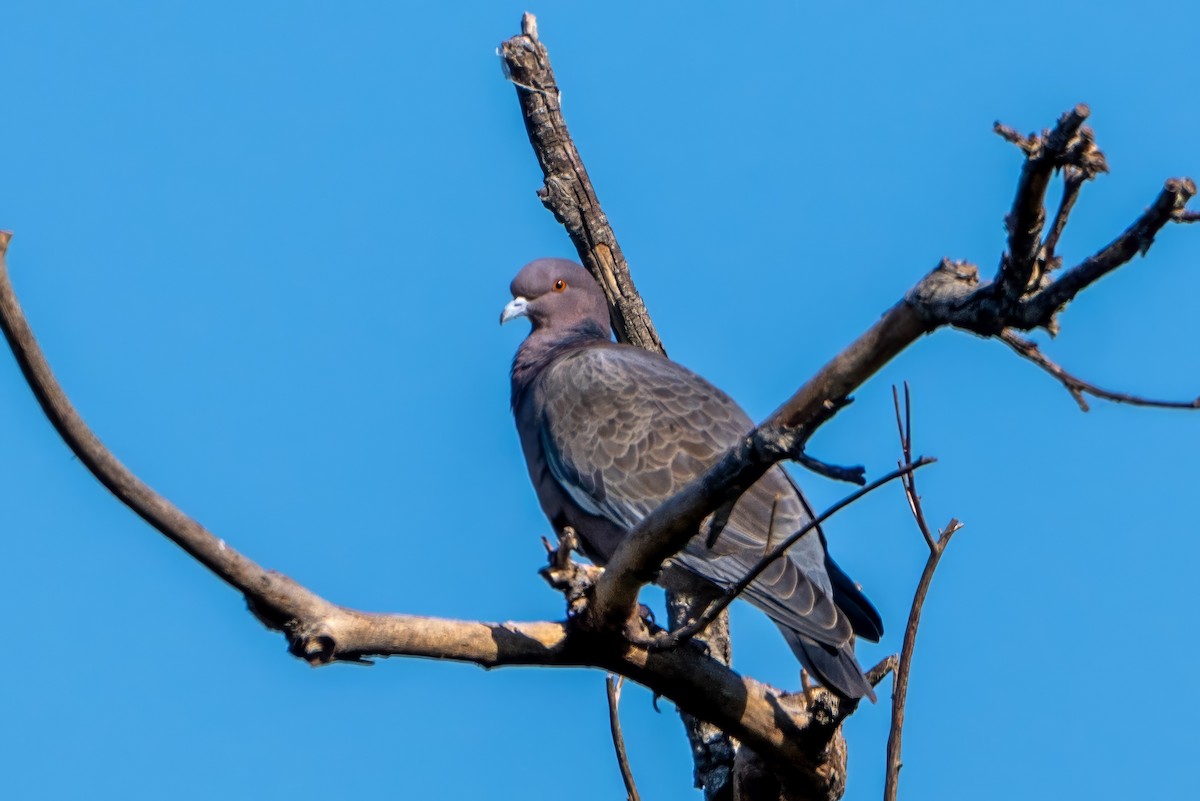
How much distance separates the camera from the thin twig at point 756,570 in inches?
125

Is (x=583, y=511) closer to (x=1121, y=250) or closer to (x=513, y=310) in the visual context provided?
(x=513, y=310)

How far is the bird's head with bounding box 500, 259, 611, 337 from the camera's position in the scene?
717 centimetres

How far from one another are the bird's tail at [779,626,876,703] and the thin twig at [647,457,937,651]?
0.70 m

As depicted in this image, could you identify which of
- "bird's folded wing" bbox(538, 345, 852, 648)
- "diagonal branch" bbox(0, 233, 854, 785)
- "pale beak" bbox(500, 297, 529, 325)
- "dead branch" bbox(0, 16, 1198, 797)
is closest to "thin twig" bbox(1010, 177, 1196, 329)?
"dead branch" bbox(0, 16, 1198, 797)

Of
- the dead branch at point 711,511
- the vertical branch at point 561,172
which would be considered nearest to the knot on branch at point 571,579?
the dead branch at point 711,511

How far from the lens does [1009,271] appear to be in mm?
2877

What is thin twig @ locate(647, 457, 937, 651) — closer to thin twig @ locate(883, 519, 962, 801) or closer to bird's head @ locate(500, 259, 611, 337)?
thin twig @ locate(883, 519, 962, 801)

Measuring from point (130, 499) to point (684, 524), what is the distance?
144cm

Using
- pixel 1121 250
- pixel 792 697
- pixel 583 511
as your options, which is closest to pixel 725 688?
pixel 792 697

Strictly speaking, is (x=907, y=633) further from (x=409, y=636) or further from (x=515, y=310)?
(x=515, y=310)

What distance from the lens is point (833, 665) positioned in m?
4.84

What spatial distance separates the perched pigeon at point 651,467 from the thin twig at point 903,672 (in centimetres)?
118

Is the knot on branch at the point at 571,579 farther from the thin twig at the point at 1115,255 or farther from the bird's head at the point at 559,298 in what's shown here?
the bird's head at the point at 559,298

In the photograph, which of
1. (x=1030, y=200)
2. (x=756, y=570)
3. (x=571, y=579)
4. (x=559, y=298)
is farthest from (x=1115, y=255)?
(x=559, y=298)
